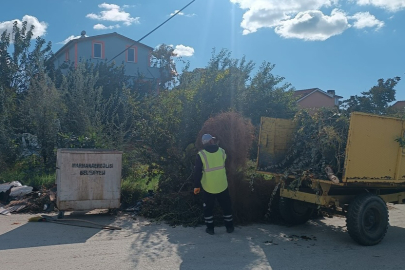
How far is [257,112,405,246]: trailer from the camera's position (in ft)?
20.9

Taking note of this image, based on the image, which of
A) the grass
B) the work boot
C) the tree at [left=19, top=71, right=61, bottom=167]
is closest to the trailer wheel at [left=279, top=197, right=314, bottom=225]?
the work boot

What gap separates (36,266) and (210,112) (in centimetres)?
551

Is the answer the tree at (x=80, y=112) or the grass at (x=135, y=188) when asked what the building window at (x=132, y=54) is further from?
the grass at (x=135, y=188)

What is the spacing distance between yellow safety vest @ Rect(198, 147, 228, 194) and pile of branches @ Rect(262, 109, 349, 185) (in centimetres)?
107

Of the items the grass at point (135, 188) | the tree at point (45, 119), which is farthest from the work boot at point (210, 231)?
the tree at point (45, 119)

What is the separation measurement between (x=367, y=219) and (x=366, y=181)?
2.55 ft

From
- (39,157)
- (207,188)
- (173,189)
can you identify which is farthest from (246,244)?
(39,157)

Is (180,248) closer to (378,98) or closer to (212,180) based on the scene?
(212,180)

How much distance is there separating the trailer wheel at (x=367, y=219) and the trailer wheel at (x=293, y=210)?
1.28 m

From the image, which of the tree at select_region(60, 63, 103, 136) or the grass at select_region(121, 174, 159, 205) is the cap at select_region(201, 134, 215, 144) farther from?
the tree at select_region(60, 63, 103, 136)

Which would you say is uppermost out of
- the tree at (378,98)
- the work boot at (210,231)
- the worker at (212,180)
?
the tree at (378,98)

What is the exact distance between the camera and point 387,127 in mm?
6770

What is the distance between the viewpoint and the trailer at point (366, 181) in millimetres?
6355

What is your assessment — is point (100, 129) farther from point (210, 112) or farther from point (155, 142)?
point (210, 112)
